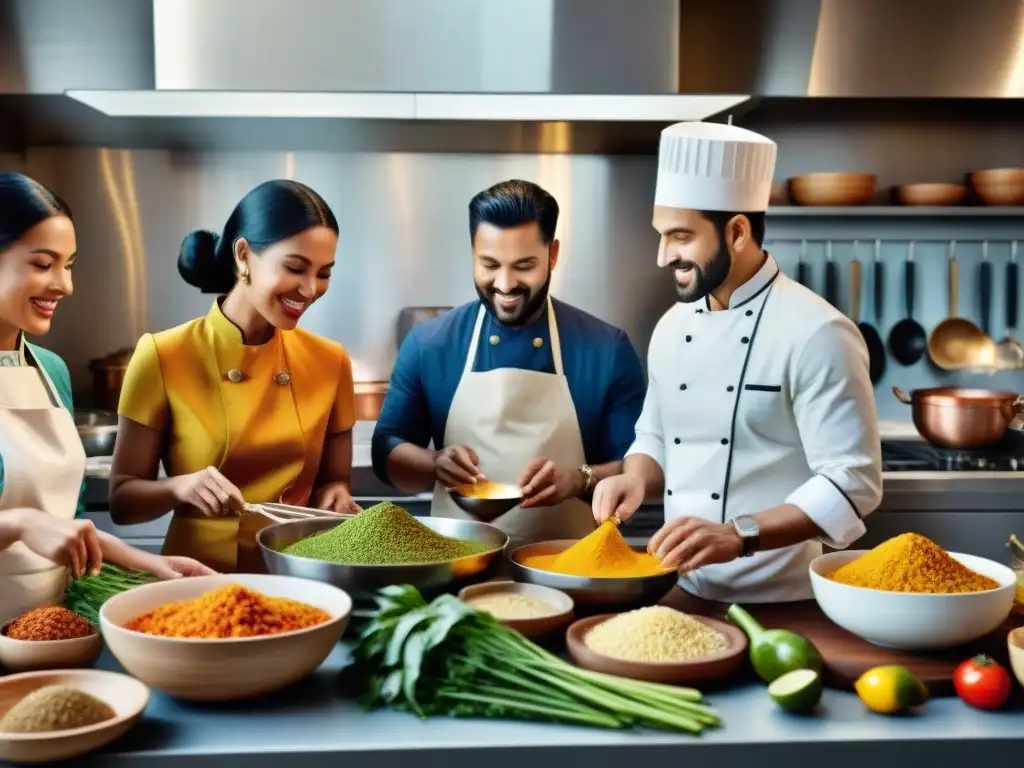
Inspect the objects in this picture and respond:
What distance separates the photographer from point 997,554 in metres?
3.12

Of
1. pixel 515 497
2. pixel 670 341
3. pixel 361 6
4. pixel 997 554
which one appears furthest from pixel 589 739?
pixel 361 6

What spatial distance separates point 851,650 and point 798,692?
22 cm

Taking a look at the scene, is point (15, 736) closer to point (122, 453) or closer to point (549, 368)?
point (122, 453)

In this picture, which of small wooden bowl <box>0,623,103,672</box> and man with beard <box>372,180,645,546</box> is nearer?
small wooden bowl <box>0,623,103,672</box>

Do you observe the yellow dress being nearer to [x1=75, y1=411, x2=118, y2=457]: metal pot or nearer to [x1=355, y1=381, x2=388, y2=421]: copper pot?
[x1=75, y1=411, x2=118, y2=457]: metal pot

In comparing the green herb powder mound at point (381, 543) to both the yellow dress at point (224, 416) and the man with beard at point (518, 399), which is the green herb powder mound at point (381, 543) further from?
the man with beard at point (518, 399)

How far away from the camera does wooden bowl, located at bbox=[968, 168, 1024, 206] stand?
140 inches

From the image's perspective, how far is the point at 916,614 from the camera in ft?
4.61

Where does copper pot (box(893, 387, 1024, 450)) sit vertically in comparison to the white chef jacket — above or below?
below

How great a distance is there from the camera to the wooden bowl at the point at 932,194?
11.8ft

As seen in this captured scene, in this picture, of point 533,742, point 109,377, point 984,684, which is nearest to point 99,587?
point 533,742

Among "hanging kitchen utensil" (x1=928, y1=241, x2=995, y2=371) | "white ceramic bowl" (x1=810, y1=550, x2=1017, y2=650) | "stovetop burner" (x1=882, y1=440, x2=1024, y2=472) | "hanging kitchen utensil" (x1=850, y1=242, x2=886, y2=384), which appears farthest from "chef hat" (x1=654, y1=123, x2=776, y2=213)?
"hanging kitchen utensil" (x1=928, y1=241, x2=995, y2=371)

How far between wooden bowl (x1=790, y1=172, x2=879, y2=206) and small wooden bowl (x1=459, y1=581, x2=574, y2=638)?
7.89ft

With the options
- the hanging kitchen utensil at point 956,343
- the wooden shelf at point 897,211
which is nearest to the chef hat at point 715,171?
the wooden shelf at point 897,211
